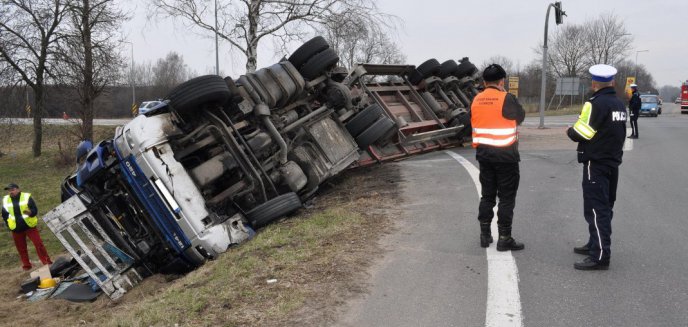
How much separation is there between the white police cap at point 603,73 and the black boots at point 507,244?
1428 mm

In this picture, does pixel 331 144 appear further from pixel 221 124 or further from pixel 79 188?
pixel 79 188

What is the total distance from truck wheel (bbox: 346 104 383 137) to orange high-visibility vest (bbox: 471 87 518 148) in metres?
3.99

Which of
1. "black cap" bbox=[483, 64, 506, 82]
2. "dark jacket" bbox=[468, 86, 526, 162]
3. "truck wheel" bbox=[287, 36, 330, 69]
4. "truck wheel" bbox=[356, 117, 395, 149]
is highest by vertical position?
"truck wheel" bbox=[287, 36, 330, 69]

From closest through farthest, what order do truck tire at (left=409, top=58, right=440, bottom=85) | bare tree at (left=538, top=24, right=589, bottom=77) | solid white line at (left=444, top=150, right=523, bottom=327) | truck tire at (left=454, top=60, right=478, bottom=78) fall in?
solid white line at (left=444, top=150, right=523, bottom=327), truck tire at (left=409, top=58, right=440, bottom=85), truck tire at (left=454, top=60, right=478, bottom=78), bare tree at (left=538, top=24, right=589, bottom=77)

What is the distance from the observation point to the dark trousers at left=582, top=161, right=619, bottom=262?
3938mm

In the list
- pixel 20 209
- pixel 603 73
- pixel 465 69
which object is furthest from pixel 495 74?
pixel 465 69

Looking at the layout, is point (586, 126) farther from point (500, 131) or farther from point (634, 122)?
point (634, 122)

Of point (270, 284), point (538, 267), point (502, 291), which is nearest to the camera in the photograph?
point (502, 291)

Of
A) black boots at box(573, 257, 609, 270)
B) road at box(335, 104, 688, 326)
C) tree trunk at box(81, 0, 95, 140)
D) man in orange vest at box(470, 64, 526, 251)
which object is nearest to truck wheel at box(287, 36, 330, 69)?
road at box(335, 104, 688, 326)

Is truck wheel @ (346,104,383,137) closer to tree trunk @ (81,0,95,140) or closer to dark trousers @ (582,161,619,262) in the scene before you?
dark trousers @ (582,161,619,262)

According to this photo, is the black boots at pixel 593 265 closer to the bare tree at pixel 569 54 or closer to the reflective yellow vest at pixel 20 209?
the reflective yellow vest at pixel 20 209

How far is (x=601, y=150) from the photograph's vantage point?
3994 mm

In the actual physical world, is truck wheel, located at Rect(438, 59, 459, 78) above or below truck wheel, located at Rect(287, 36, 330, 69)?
below

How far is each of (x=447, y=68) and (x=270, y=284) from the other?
952cm
